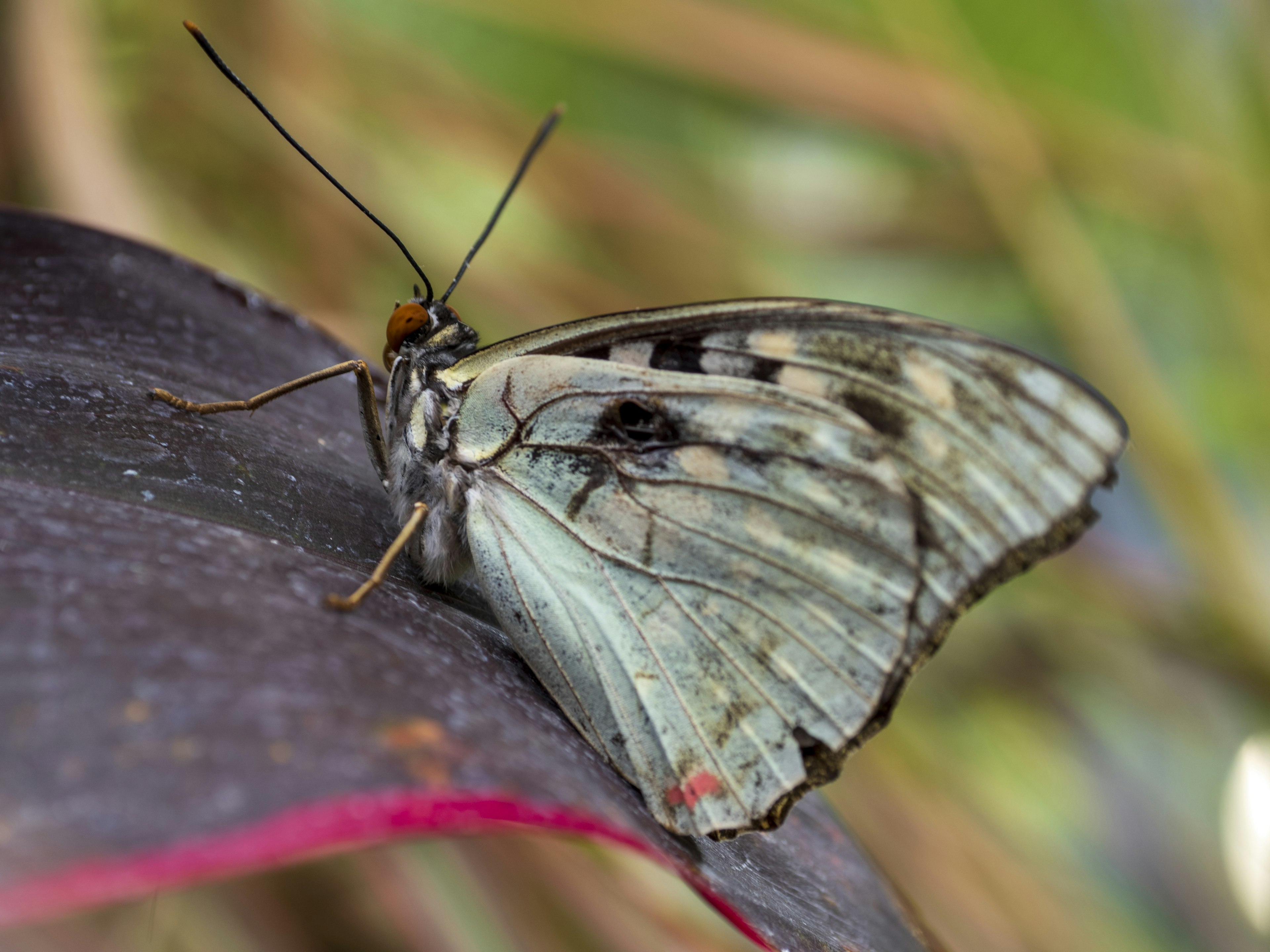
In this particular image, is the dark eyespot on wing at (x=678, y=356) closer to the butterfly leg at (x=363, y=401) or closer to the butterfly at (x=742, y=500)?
the butterfly at (x=742, y=500)

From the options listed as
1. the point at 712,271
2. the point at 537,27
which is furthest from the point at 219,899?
the point at 537,27

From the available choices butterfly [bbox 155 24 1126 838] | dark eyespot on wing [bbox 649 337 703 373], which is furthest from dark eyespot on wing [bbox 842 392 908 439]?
dark eyespot on wing [bbox 649 337 703 373]

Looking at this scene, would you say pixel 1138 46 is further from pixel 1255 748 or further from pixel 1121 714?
pixel 1121 714

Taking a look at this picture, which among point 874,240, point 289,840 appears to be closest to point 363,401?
point 289,840

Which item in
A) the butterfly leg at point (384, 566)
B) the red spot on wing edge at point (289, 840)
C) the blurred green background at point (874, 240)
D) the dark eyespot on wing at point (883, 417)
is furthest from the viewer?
the blurred green background at point (874, 240)

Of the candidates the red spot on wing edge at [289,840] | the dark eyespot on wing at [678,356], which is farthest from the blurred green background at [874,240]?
the red spot on wing edge at [289,840]

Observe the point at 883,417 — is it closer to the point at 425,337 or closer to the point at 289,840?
the point at 425,337

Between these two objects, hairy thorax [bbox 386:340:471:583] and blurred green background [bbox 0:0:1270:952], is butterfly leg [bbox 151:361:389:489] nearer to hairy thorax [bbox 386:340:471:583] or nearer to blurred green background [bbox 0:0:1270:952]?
hairy thorax [bbox 386:340:471:583]
